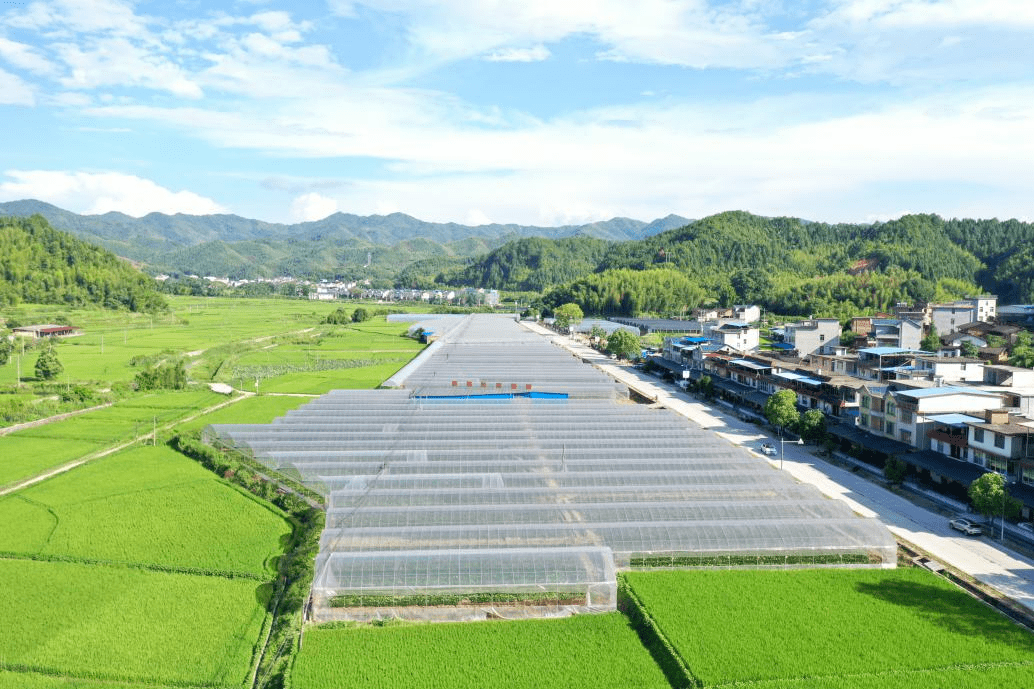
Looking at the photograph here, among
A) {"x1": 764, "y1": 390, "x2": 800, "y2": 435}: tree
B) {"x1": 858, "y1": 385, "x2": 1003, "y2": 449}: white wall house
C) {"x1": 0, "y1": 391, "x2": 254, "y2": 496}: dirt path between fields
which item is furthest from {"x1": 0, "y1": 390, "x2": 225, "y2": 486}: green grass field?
{"x1": 858, "y1": 385, "x2": 1003, "y2": 449}: white wall house

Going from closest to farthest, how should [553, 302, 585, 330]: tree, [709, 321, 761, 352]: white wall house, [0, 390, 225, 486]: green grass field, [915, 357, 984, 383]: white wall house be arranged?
1. [0, 390, 225, 486]: green grass field
2. [915, 357, 984, 383]: white wall house
3. [709, 321, 761, 352]: white wall house
4. [553, 302, 585, 330]: tree

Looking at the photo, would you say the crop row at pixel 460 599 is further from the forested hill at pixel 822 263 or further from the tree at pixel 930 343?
the forested hill at pixel 822 263

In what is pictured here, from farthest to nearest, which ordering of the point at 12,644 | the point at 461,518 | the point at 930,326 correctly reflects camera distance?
the point at 930,326, the point at 461,518, the point at 12,644

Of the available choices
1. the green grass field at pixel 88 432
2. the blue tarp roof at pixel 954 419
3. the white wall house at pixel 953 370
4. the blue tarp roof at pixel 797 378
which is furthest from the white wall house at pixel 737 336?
the green grass field at pixel 88 432

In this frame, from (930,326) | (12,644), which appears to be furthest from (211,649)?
(930,326)

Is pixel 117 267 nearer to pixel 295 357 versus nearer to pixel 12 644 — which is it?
pixel 295 357

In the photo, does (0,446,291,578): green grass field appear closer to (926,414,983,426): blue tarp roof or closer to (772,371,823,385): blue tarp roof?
(926,414,983,426): blue tarp roof
